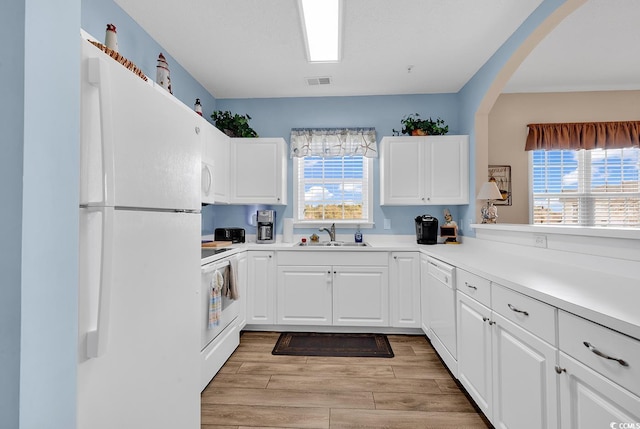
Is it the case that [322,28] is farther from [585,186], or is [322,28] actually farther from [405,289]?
[585,186]

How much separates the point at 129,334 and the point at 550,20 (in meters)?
3.02

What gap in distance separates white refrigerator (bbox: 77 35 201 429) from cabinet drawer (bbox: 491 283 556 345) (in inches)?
58.7

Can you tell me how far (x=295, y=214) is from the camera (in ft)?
12.6

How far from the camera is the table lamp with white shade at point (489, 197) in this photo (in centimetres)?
300

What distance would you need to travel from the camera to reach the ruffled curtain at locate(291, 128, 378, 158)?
12.2 ft

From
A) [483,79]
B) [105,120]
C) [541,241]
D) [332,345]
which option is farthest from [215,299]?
[483,79]

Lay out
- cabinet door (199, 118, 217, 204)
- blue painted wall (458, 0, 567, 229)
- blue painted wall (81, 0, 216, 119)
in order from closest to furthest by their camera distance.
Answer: blue painted wall (81, 0, 216, 119)
blue painted wall (458, 0, 567, 229)
cabinet door (199, 118, 217, 204)

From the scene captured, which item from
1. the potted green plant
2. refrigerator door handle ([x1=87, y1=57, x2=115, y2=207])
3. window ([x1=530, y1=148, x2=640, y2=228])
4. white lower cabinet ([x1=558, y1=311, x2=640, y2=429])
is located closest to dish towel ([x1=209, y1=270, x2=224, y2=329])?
refrigerator door handle ([x1=87, y1=57, x2=115, y2=207])

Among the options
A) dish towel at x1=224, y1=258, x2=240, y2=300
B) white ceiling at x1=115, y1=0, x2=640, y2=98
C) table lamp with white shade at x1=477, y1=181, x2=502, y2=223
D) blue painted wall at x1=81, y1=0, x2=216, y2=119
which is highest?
white ceiling at x1=115, y1=0, x2=640, y2=98

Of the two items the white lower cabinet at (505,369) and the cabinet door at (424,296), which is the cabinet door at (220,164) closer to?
the cabinet door at (424,296)

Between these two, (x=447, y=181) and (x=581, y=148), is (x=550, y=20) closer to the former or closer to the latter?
(x=447, y=181)

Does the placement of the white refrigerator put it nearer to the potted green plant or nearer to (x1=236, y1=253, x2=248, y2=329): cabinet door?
(x1=236, y1=253, x2=248, y2=329): cabinet door

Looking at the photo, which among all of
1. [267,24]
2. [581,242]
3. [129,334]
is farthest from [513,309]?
[267,24]

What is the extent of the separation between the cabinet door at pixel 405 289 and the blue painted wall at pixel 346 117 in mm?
703
